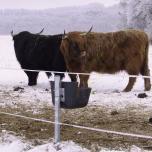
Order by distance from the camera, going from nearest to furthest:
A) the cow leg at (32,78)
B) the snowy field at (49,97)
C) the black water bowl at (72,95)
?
the black water bowl at (72,95) < the snowy field at (49,97) < the cow leg at (32,78)

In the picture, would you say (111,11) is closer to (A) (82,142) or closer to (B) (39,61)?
(B) (39,61)

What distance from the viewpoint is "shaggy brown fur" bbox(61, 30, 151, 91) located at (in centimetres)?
1237

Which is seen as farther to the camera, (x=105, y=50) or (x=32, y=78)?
(x=32, y=78)

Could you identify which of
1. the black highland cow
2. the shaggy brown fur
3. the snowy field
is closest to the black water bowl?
the snowy field

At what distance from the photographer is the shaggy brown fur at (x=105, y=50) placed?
40.6 feet

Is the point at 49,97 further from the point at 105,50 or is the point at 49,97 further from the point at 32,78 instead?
the point at 32,78

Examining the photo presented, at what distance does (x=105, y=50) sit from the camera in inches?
493

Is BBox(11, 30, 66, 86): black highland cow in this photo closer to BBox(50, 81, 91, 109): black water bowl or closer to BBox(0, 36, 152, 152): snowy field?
BBox(0, 36, 152, 152): snowy field

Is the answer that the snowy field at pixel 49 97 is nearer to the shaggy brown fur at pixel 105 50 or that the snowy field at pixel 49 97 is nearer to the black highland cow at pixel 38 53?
the shaggy brown fur at pixel 105 50

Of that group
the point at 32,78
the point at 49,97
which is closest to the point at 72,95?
the point at 49,97

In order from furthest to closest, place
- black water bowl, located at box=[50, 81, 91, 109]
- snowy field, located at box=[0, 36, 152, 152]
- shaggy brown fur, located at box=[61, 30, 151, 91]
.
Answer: shaggy brown fur, located at box=[61, 30, 151, 91] → snowy field, located at box=[0, 36, 152, 152] → black water bowl, located at box=[50, 81, 91, 109]

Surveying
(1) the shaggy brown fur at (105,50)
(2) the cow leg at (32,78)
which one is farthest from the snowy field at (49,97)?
(1) the shaggy brown fur at (105,50)

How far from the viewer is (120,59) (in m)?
12.6

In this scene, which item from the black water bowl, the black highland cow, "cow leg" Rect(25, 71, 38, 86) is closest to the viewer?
the black water bowl
